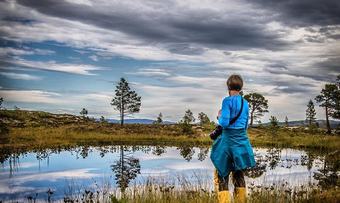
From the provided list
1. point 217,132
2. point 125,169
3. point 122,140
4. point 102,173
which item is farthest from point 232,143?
point 122,140

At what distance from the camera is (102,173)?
19844mm

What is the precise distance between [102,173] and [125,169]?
1.80m

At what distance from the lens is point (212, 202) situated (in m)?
8.77

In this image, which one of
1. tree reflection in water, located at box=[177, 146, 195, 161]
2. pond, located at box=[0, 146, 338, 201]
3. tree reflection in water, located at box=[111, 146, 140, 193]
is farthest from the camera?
tree reflection in water, located at box=[177, 146, 195, 161]

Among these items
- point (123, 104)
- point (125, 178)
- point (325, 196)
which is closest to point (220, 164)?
point (325, 196)

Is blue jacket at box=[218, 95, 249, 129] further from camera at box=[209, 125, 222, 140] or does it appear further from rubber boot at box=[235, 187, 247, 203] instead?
rubber boot at box=[235, 187, 247, 203]

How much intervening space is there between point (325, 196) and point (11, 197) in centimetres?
918

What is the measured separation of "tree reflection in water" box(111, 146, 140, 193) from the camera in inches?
696

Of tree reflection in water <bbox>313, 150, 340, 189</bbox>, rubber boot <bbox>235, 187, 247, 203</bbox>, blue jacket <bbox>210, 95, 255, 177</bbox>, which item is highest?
blue jacket <bbox>210, 95, 255, 177</bbox>

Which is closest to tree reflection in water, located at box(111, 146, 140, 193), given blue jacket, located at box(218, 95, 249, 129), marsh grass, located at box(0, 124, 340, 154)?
blue jacket, located at box(218, 95, 249, 129)

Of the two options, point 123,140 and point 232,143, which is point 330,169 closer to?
point 232,143

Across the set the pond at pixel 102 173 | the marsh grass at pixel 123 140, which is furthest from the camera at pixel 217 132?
the marsh grass at pixel 123 140

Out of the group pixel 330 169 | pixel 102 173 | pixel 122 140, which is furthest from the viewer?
pixel 122 140

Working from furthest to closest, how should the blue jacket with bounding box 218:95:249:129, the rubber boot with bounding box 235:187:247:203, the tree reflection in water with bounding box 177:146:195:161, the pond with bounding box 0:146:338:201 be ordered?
the tree reflection in water with bounding box 177:146:195:161 < the pond with bounding box 0:146:338:201 < the rubber boot with bounding box 235:187:247:203 < the blue jacket with bounding box 218:95:249:129
